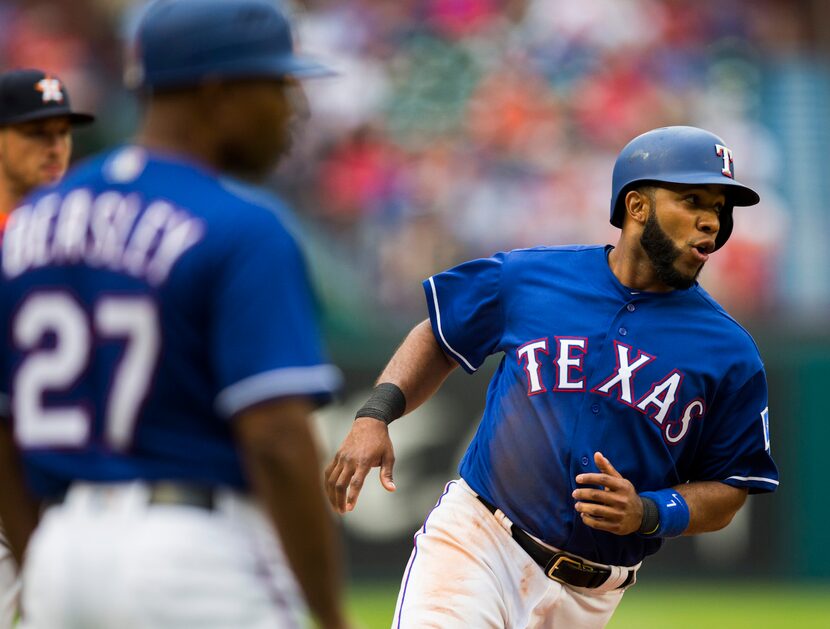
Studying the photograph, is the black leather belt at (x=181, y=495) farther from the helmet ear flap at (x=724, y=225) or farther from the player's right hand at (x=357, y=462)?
the helmet ear flap at (x=724, y=225)

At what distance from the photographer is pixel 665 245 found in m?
4.75

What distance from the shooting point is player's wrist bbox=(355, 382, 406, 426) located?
4.77m

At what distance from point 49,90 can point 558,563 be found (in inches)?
121

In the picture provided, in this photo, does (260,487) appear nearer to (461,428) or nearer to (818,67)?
(461,428)

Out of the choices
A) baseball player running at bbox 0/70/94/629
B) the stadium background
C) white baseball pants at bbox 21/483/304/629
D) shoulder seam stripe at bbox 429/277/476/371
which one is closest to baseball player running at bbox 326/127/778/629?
shoulder seam stripe at bbox 429/277/476/371

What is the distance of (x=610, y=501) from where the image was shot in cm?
438

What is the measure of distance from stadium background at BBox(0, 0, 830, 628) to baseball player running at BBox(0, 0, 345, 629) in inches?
317

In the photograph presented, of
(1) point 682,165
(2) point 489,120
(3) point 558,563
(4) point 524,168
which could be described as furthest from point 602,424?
(2) point 489,120

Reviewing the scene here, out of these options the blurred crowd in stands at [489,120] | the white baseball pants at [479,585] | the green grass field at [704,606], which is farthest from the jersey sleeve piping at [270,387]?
the blurred crowd in stands at [489,120]

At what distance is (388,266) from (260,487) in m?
9.49

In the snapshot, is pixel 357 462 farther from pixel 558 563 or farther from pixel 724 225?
pixel 724 225

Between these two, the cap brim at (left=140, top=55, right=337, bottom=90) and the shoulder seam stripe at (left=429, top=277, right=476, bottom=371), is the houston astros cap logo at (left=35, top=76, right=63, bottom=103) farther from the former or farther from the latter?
the cap brim at (left=140, top=55, right=337, bottom=90)

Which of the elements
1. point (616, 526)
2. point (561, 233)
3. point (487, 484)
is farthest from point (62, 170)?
point (561, 233)

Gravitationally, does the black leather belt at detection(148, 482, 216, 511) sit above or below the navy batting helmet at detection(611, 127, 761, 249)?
below
